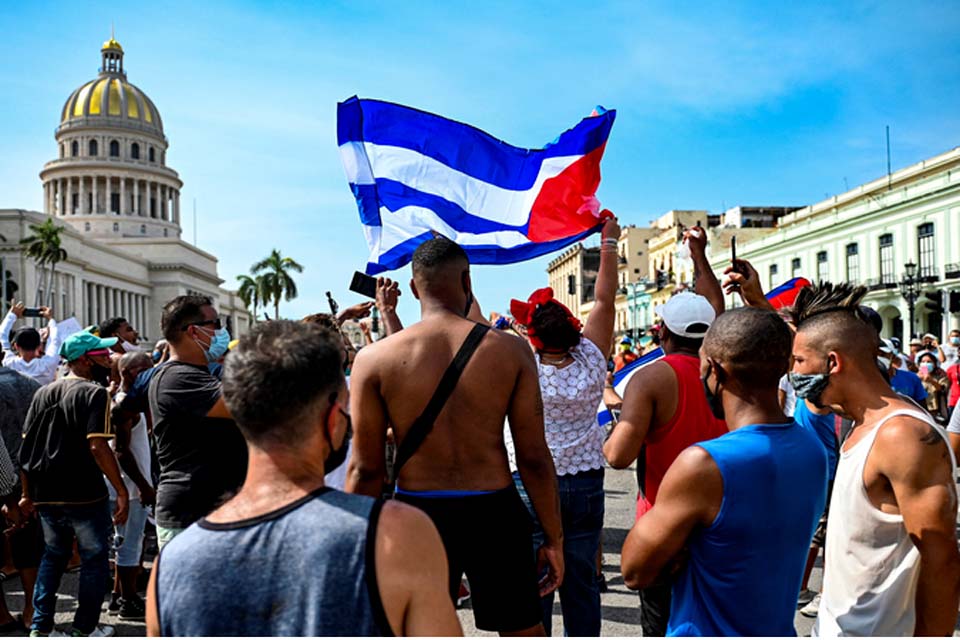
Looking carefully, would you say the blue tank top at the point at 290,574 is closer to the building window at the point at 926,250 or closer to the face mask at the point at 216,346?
the face mask at the point at 216,346

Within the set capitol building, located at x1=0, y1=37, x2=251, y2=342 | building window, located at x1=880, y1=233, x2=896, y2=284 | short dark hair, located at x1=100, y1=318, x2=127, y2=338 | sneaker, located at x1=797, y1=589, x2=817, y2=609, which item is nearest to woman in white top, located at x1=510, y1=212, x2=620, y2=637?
sneaker, located at x1=797, y1=589, x2=817, y2=609

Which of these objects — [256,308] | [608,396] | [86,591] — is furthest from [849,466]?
[256,308]

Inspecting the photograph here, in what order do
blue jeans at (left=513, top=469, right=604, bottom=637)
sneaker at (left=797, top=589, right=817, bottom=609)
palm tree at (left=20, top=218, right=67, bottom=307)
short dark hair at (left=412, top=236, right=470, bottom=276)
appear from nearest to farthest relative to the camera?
short dark hair at (left=412, top=236, right=470, bottom=276) < blue jeans at (left=513, top=469, right=604, bottom=637) < sneaker at (left=797, top=589, right=817, bottom=609) < palm tree at (left=20, top=218, right=67, bottom=307)

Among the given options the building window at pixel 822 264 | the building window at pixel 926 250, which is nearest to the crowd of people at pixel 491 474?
the building window at pixel 926 250

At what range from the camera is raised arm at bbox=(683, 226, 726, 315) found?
406 cm

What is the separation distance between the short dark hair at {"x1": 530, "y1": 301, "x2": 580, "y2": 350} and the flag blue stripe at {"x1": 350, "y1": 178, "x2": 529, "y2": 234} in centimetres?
159

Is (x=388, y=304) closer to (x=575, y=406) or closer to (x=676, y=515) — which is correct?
(x=575, y=406)

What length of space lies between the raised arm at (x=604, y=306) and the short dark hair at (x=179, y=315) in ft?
6.57

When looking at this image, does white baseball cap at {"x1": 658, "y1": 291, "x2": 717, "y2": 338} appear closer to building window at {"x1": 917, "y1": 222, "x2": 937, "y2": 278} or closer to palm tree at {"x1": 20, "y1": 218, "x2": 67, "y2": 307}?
building window at {"x1": 917, "y1": 222, "x2": 937, "y2": 278}

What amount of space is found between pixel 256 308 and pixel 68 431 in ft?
282

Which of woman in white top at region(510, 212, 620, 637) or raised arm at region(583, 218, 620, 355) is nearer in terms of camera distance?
woman in white top at region(510, 212, 620, 637)

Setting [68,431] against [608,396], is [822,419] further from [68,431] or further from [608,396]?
[68,431]

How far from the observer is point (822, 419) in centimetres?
517

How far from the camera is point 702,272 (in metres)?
4.24
